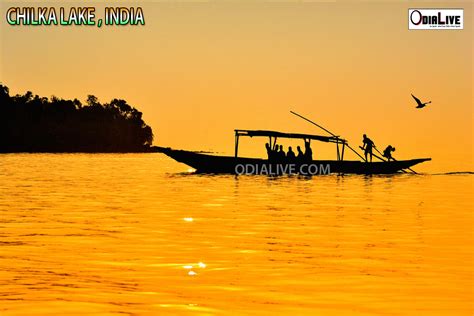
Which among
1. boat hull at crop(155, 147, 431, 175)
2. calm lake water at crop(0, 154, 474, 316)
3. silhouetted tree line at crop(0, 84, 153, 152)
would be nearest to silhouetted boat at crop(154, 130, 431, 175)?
boat hull at crop(155, 147, 431, 175)

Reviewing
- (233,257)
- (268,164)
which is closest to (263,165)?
(268,164)

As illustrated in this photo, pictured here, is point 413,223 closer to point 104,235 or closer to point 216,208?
point 216,208

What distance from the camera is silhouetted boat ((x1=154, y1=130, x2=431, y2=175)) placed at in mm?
51219

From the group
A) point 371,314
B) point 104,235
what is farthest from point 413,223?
point 371,314

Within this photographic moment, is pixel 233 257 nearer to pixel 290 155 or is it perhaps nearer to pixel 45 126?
pixel 290 155

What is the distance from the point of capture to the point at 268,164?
5256cm

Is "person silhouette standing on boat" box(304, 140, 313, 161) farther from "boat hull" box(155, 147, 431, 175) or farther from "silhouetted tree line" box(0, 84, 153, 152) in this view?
"silhouetted tree line" box(0, 84, 153, 152)

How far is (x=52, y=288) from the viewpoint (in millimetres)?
13438

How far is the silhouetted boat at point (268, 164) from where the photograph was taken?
51.2 m

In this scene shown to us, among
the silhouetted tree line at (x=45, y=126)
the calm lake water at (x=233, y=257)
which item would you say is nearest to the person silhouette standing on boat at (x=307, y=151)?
the calm lake water at (x=233, y=257)

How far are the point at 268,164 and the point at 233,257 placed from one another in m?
35.6

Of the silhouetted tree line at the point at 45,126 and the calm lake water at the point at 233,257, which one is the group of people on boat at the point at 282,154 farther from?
the silhouetted tree line at the point at 45,126

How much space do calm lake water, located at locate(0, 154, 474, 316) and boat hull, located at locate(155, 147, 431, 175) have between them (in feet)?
59.8

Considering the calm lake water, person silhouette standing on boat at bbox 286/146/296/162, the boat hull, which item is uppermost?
person silhouette standing on boat at bbox 286/146/296/162
